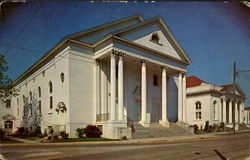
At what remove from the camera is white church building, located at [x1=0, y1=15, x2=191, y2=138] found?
1666 centimetres

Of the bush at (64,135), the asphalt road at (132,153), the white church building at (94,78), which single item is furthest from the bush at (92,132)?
the asphalt road at (132,153)

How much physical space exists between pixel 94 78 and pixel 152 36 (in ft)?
24.5

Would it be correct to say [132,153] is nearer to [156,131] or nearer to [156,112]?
[156,131]

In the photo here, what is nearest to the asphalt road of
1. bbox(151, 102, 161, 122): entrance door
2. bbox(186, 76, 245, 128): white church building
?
bbox(151, 102, 161, 122): entrance door

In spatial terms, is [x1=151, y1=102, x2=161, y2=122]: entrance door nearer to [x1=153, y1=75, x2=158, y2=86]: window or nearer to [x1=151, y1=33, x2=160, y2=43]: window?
[x1=153, y1=75, x2=158, y2=86]: window

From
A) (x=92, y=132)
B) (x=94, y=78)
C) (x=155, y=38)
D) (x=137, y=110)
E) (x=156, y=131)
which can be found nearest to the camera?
(x=92, y=132)

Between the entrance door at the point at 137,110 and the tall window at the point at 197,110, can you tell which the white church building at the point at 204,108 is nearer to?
the tall window at the point at 197,110

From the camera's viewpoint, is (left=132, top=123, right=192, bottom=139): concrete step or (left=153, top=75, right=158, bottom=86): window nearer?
(left=132, top=123, right=192, bottom=139): concrete step

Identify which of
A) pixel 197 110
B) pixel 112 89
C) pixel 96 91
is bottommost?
pixel 197 110

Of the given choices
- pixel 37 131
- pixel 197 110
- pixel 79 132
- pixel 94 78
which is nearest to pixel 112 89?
pixel 94 78

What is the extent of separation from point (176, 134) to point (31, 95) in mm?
14361

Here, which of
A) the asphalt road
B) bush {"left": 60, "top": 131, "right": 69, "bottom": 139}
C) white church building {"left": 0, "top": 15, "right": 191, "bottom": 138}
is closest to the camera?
the asphalt road

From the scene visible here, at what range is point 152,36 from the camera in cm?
2050

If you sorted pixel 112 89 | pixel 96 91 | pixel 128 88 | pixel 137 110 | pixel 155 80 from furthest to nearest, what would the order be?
pixel 155 80, pixel 137 110, pixel 128 88, pixel 96 91, pixel 112 89
